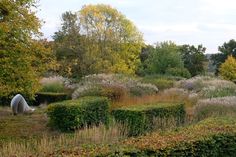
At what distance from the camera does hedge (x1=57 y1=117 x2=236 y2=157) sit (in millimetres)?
7074

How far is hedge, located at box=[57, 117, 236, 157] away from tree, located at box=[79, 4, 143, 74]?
32.6 metres

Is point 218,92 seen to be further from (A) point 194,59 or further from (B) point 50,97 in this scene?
(A) point 194,59

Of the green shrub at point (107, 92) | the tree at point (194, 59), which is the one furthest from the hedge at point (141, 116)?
the tree at point (194, 59)

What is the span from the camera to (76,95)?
20.9 meters

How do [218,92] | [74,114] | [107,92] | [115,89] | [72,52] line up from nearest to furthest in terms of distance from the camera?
[74,114] → [107,92] → [218,92] → [115,89] → [72,52]

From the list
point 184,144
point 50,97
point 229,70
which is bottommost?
point 184,144

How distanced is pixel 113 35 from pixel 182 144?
132 ft

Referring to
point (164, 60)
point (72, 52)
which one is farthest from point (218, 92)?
point (164, 60)

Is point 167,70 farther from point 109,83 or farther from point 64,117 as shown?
point 64,117

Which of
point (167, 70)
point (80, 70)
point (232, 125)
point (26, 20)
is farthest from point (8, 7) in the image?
point (167, 70)

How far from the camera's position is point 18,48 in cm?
1262

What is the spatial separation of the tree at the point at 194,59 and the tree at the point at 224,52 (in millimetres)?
5879

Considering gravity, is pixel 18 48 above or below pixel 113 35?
below

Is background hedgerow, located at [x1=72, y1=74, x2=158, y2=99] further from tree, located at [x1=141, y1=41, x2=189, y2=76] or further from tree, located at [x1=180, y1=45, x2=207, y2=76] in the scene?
tree, located at [x1=180, y1=45, x2=207, y2=76]
